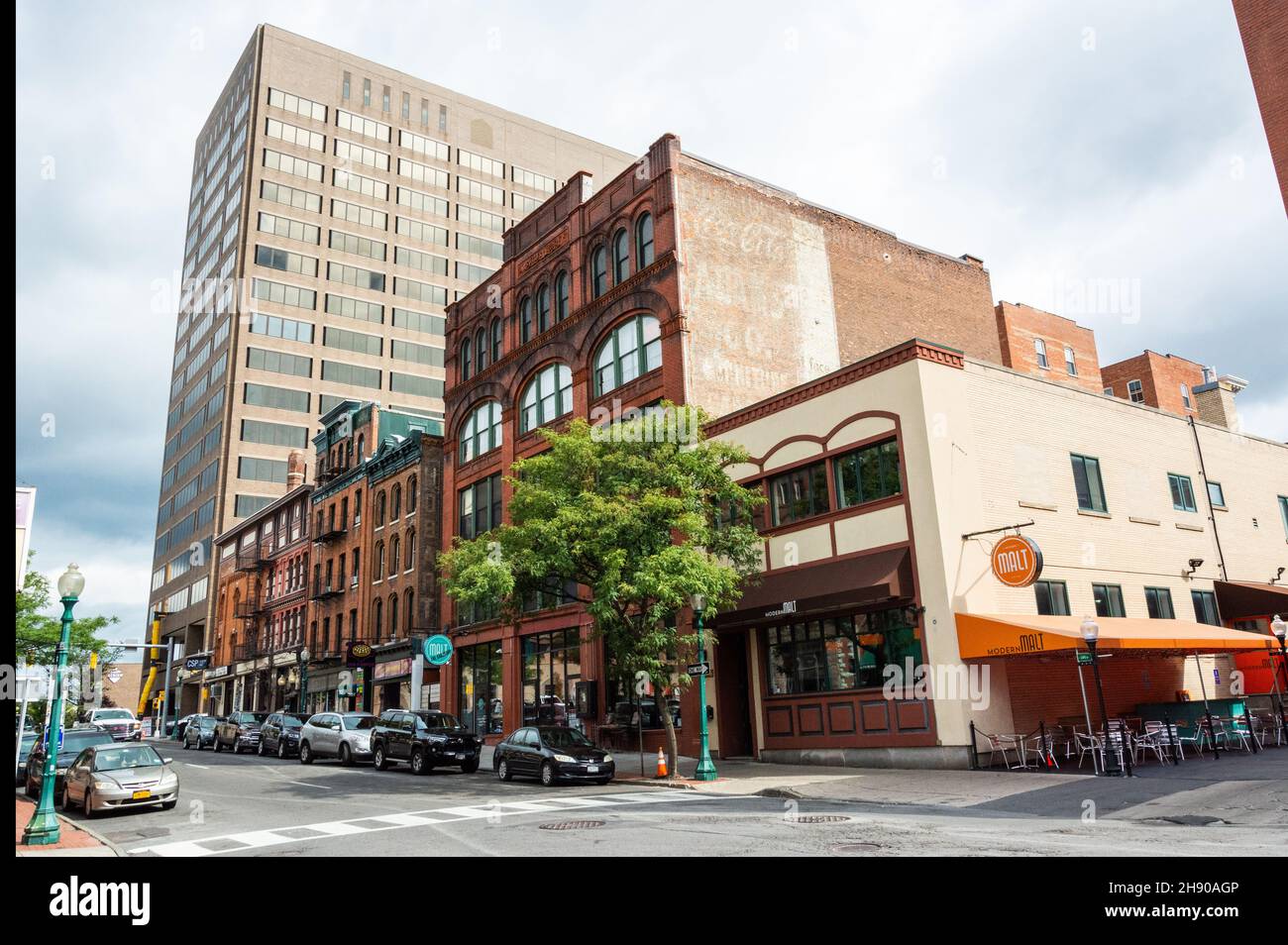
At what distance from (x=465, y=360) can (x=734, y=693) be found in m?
22.0

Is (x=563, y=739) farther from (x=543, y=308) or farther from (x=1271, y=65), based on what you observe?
(x=1271, y=65)

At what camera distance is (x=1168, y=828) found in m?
12.5

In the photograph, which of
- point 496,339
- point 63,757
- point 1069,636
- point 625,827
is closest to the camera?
point 625,827

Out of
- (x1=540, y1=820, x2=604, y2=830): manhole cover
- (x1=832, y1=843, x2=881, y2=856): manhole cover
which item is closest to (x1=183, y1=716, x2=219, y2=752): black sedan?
(x1=540, y1=820, x2=604, y2=830): manhole cover

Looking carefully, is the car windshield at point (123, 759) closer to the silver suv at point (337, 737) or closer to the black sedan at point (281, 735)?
the silver suv at point (337, 737)

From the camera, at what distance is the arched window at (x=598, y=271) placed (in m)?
34.2

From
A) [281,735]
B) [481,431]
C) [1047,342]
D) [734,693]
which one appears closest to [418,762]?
[734,693]

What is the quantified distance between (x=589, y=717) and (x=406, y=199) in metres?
67.4

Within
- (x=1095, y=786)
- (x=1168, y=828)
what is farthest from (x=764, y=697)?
(x=1168, y=828)

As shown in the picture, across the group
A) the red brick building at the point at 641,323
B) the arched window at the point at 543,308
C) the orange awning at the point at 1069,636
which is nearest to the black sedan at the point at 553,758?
the red brick building at the point at 641,323

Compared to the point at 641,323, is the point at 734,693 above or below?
below

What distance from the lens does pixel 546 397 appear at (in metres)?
36.6

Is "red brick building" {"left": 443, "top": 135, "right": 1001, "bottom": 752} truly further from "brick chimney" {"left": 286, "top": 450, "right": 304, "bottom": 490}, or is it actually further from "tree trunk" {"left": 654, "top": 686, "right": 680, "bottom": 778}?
"brick chimney" {"left": 286, "top": 450, "right": 304, "bottom": 490}

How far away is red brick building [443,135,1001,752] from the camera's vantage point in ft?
102
